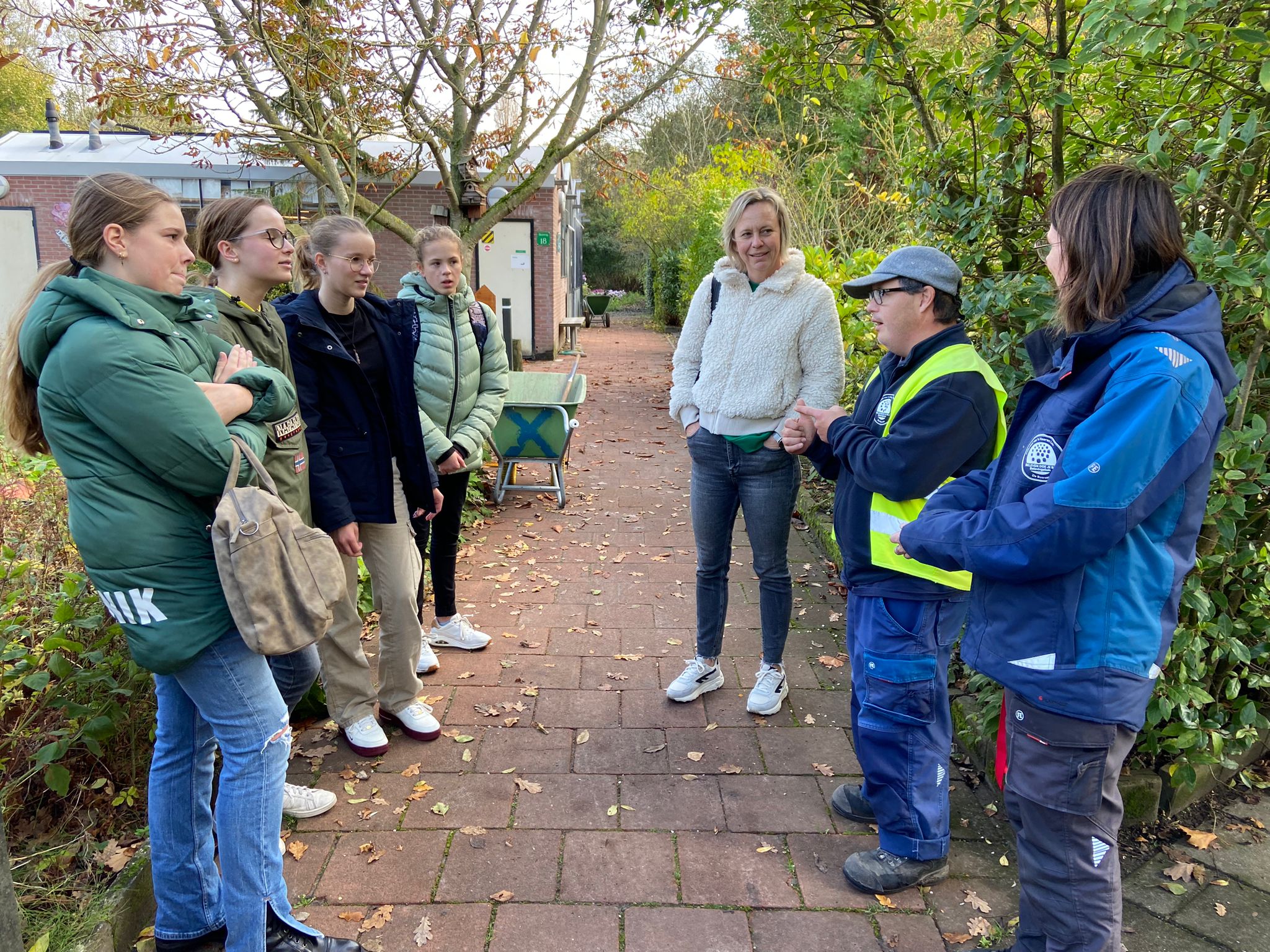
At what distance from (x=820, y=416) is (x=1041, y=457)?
97 centimetres

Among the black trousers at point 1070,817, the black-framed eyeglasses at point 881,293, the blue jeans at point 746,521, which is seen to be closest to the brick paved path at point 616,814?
the blue jeans at point 746,521

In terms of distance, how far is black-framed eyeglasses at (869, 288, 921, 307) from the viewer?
102 inches

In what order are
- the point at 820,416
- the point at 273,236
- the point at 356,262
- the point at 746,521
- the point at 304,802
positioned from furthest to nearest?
1. the point at 746,521
2. the point at 356,262
3. the point at 304,802
4. the point at 820,416
5. the point at 273,236

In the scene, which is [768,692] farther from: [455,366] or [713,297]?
[455,366]

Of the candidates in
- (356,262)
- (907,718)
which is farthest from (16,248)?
(907,718)

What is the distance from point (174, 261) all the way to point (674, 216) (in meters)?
22.9

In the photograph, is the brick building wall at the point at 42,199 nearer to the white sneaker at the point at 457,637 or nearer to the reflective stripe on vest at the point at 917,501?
the white sneaker at the point at 457,637

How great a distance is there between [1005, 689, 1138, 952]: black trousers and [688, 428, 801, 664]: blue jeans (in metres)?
1.53

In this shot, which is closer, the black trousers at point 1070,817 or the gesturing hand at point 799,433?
the black trousers at point 1070,817

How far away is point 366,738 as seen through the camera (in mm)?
3498

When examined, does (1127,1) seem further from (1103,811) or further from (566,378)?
(566,378)

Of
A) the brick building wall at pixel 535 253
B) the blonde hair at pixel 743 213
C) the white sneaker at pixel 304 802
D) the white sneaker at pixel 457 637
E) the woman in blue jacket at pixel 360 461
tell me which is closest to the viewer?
the white sneaker at pixel 304 802

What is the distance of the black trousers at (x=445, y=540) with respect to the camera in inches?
169

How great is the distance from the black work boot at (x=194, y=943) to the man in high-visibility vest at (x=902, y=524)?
6.21 feet
